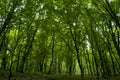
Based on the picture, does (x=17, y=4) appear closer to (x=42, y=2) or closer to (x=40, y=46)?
(x=42, y=2)

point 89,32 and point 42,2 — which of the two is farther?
point 89,32

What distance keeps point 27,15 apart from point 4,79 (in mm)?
8004

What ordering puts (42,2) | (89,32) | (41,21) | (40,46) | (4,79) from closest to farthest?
(4,79), (42,2), (41,21), (89,32), (40,46)

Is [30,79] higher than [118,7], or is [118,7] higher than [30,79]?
[118,7]

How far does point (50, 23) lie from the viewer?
81.6 ft

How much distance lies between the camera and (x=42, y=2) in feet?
71.2

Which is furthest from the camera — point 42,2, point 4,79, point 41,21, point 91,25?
point 91,25

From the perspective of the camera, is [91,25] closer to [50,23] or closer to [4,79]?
[50,23]

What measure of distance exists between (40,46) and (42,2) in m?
14.1

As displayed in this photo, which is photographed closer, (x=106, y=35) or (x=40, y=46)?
(x=106, y=35)

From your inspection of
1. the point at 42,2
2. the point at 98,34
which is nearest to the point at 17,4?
the point at 42,2

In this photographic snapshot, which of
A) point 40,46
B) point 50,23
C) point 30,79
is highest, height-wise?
point 50,23

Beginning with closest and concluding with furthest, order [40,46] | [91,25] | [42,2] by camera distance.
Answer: [42,2], [91,25], [40,46]

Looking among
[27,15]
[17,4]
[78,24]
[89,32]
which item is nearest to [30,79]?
[27,15]
